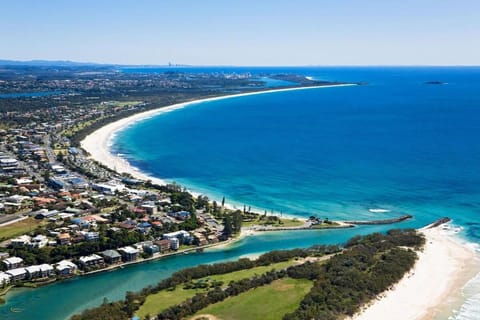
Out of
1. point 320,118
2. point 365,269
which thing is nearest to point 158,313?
point 365,269

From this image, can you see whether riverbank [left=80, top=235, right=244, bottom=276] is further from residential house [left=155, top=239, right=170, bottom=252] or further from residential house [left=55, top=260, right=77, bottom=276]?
residential house [left=55, top=260, right=77, bottom=276]

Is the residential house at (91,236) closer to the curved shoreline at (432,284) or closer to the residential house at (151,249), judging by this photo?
the residential house at (151,249)

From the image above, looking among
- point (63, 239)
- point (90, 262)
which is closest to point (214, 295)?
point (90, 262)

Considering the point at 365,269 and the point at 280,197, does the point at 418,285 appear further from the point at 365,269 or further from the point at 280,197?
the point at 280,197

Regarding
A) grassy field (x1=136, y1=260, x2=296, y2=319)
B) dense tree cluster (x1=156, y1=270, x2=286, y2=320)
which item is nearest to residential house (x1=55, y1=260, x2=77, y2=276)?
grassy field (x1=136, y1=260, x2=296, y2=319)

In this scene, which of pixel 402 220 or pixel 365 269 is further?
pixel 402 220

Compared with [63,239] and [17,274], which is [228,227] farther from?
[17,274]

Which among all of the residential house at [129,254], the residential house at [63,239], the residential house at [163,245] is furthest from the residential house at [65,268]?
the residential house at [163,245]
